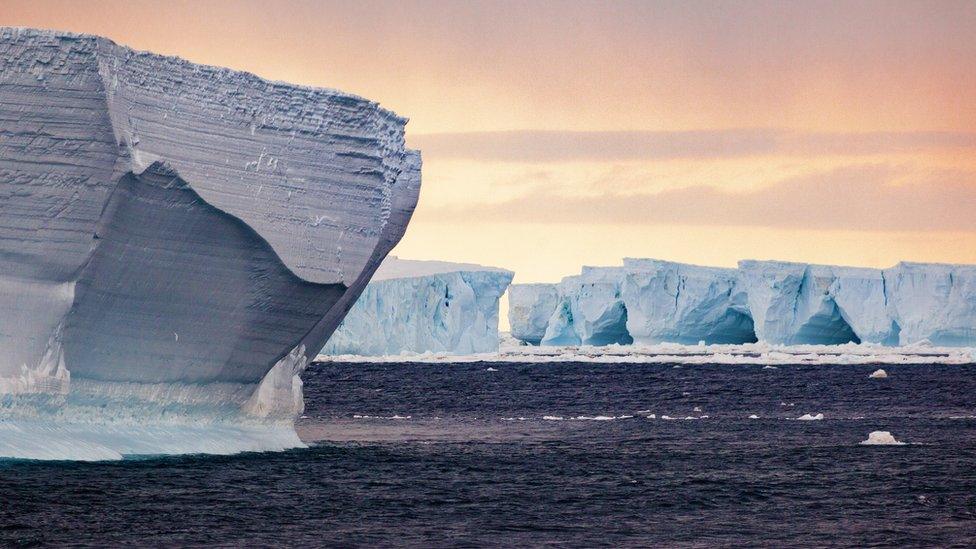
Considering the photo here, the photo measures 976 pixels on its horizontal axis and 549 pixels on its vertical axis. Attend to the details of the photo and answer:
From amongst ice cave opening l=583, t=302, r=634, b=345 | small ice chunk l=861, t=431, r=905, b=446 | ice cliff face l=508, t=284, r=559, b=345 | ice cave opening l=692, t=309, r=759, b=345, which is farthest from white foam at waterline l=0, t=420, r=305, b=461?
ice cliff face l=508, t=284, r=559, b=345

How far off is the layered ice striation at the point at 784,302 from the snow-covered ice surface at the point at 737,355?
68cm

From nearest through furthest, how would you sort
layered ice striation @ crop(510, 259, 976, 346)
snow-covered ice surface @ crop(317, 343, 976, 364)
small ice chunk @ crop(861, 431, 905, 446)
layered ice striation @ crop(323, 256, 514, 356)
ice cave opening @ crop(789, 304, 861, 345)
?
small ice chunk @ crop(861, 431, 905, 446) < layered ice striation @ crop(510, 259, 976, 346) < layered ice striation @ crop(323, 256, 514, 356) < ice cave opening @ crop(789, 304, 861, 345) < snow-covered ice surface @ crop(317, 343, 976, 364)

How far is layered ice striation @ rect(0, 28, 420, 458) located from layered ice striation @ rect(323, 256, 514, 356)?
31.5 meters

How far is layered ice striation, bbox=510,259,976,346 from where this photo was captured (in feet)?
159

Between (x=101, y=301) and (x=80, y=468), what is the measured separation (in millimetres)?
1938

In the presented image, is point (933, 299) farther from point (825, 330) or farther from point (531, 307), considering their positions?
point (531, 307)

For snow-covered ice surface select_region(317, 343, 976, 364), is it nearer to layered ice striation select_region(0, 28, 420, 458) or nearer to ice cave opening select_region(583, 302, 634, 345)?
ice cave opening select_region(583, 302, 634, 345)

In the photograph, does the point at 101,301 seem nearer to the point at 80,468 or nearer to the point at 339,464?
the point at 80,468

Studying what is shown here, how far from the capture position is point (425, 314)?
50.7 metres

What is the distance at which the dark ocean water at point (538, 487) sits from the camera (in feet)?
41.0

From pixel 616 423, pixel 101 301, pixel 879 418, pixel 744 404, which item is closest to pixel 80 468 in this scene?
pixel 101 301

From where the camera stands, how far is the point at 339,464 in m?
17.8

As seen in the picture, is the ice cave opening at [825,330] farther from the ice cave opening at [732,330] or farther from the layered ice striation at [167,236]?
the layered ice striation at [167,236]

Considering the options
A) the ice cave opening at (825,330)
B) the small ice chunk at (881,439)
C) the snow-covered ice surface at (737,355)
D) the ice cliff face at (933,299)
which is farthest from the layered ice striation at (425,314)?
the small ice chunk at (881,439)
